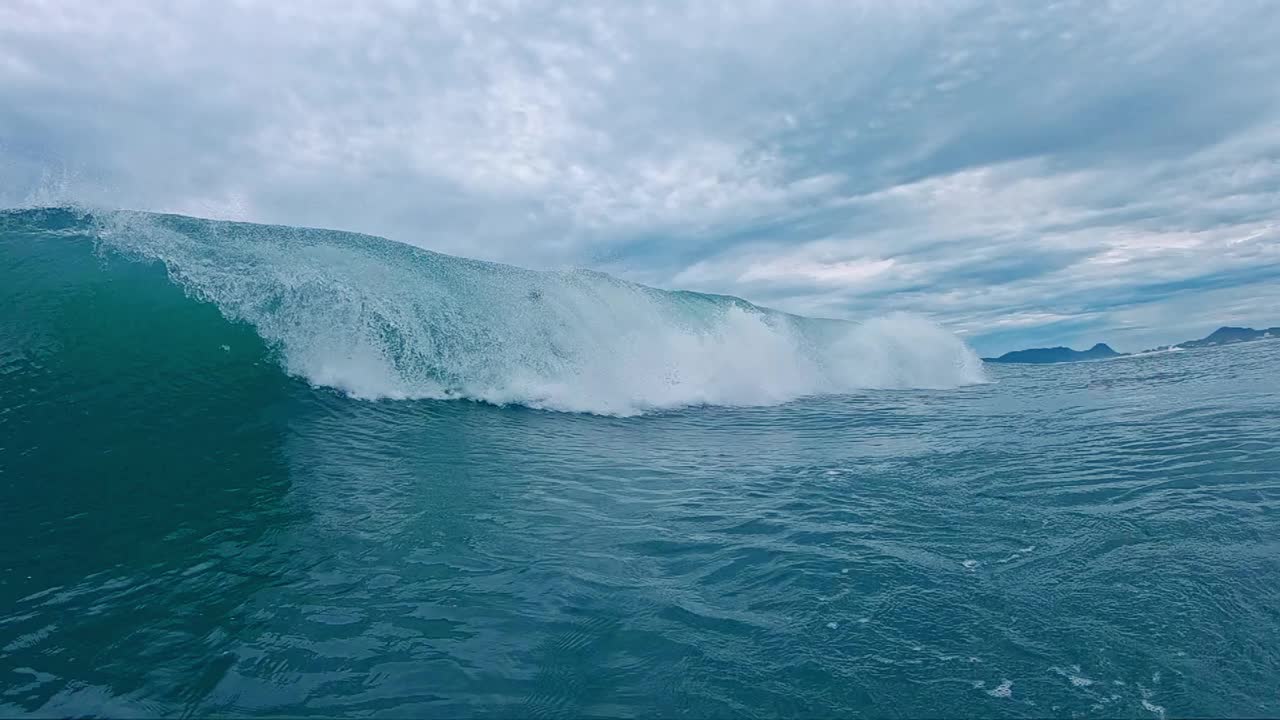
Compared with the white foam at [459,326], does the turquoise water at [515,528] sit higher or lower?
lower

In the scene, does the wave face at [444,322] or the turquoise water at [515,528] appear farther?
the wave face at [444,322]

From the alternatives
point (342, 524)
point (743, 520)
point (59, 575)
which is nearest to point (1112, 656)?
point (743, 520)

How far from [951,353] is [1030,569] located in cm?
2390

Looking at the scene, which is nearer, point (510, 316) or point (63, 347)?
point (63, 347)

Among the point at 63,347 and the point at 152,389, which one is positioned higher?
the point at 63,347

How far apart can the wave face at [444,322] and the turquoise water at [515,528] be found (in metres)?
0.10

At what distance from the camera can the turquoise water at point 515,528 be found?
11.2 feet

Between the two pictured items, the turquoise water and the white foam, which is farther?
the white foam

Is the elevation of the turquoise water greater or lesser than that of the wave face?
lesser

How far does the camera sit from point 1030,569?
4645 mm

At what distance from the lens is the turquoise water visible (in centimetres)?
343

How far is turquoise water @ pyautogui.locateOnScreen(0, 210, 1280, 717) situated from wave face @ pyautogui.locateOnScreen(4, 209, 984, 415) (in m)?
0.10

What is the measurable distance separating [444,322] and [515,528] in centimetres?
924

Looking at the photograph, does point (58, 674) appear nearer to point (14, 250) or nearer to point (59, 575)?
point (59, 575)
